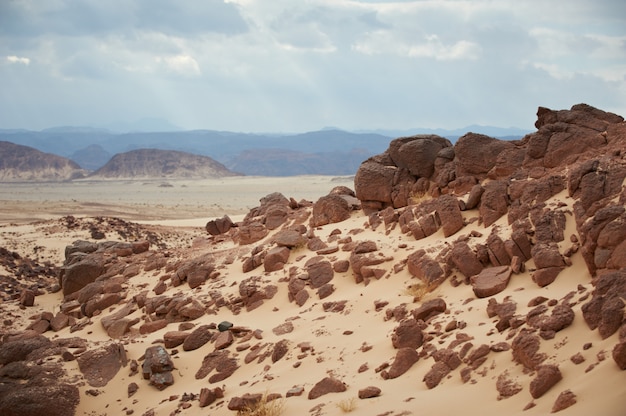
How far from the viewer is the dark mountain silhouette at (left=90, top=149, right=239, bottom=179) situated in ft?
314

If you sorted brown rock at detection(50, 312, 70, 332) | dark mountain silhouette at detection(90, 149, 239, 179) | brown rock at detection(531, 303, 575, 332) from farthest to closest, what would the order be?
dark mountain silhouette at detection(90, 149, 239, 179)
brown rock at detection(50, 312, 70, 332)
brown rock at detection(531, 303, 575, 332)

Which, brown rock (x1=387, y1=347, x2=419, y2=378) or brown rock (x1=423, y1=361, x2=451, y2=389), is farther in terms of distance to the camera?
brown rock (x1=387, y1=347, x2=419, y2=378)

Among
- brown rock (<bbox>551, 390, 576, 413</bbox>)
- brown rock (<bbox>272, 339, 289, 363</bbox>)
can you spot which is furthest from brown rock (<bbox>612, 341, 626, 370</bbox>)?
brown rock (<bbox>272, 339, 289, 363</bbox>)

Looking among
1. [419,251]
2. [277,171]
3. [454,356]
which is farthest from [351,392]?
[277,171]

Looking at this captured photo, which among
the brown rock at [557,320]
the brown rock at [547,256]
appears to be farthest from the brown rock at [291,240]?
the brown rock at [557,320]

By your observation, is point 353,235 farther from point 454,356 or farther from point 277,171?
point 277,171

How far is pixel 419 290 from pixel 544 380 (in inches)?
143

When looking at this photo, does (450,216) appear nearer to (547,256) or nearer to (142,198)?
(547,256)

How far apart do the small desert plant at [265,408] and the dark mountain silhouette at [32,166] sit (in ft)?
305

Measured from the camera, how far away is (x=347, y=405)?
669cm

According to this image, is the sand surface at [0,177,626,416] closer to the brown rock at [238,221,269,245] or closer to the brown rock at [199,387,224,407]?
the brown rock at [199,387,224,407]

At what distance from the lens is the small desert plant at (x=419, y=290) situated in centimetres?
922

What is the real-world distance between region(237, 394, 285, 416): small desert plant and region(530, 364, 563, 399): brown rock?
2.61 metres

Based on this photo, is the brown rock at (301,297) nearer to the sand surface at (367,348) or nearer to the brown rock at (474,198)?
the sand surface at (367,348)
